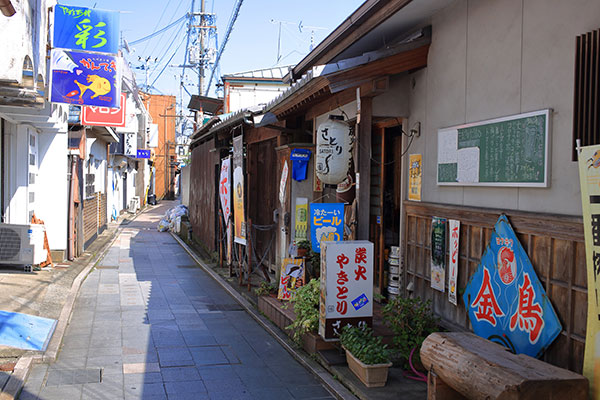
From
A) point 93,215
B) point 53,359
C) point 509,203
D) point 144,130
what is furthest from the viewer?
point 144,130

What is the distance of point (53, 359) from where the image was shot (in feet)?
26.9

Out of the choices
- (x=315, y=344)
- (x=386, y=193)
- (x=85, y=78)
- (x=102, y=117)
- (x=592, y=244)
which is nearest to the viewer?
(x=592, y=244)

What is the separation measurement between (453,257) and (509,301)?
4.62 ft

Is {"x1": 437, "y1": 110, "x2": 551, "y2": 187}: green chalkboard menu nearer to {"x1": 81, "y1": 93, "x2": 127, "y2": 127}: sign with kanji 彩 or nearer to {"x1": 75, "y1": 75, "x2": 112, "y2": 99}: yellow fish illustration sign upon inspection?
{"x1": 75, "y1": 75, "x2": 112, "y2": 99}: yellow fish illustration sign

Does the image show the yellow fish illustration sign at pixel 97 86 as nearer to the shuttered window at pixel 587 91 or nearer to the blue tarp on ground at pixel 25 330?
the blue tarp on ground at pixel 25 330

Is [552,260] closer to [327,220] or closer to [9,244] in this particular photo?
[327,220]

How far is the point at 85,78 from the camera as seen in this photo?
13.5 meters

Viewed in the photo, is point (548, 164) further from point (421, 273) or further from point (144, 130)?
point (144, 130)

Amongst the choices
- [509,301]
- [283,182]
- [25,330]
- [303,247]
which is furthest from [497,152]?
[25,330]

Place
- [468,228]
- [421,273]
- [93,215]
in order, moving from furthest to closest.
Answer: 1. [93,215]
2. [421,273]
3. [468,228]

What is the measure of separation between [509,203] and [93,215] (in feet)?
69.0

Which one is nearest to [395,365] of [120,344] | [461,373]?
[461,373]

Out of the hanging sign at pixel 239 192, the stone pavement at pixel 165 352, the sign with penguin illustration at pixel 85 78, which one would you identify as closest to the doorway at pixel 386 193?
the stone pavement at pixel 165 352

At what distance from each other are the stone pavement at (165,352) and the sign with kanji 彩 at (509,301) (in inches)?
94.1
